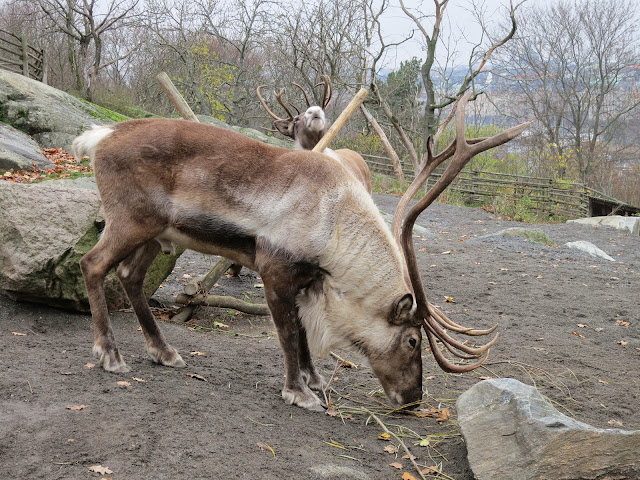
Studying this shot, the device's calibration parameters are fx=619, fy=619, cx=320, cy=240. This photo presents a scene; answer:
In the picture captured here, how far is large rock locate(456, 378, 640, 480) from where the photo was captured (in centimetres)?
284

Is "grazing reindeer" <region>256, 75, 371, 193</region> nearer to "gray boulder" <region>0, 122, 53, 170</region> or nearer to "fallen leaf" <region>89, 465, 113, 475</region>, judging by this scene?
"gray boulder" <region>0, 122, 53, 170</region>

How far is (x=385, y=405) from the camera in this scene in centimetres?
421

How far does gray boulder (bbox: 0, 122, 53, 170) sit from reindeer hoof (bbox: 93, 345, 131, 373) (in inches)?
275

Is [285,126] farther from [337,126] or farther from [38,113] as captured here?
[38,113]

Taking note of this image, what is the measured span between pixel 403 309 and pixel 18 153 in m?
8.95

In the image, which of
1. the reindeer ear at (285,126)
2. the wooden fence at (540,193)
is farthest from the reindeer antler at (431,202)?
the wooden fence at (540,193)

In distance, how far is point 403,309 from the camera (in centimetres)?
384

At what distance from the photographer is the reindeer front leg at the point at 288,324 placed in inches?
150

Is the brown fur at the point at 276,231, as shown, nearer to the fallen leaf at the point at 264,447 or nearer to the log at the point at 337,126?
the fallen leaf at the point at 264,447

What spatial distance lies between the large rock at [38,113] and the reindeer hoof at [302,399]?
11043 millimetres

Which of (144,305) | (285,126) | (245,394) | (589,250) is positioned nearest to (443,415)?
(245,394)

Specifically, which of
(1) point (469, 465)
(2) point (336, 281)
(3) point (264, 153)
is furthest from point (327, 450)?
(3) point (264, 153)

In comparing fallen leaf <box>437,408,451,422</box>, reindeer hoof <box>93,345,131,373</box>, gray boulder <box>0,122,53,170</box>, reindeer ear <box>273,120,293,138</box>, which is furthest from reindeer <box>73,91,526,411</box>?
gray boulder <box>0,122,53,170</box>

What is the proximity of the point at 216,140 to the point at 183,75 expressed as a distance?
941 inches
